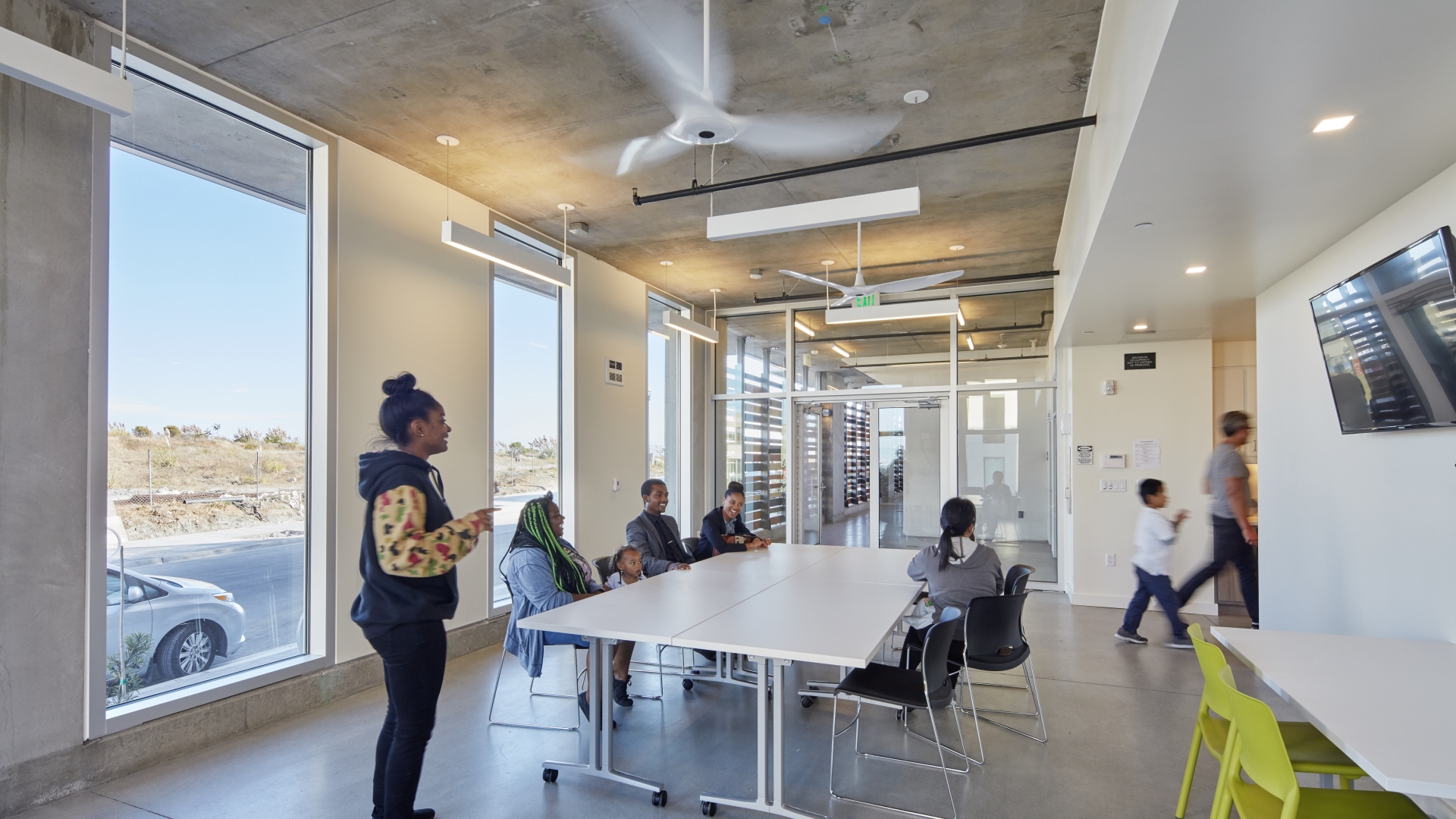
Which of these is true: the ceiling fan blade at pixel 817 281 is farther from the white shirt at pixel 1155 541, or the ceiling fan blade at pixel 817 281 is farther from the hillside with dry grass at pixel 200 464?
the hillside with dry grass at pixel 200 464

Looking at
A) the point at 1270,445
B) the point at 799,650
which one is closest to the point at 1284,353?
the point at 1270,445

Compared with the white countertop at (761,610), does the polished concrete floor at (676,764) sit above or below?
below

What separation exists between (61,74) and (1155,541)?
6.77 metres

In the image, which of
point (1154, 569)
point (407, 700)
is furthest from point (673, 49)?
point (1154, 569)

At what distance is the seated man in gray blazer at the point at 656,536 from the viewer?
4.79 m

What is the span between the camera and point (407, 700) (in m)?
2.57

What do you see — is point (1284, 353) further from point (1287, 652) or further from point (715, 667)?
point (715, 667)

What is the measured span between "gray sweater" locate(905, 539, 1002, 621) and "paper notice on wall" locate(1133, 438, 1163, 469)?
386 centimetres

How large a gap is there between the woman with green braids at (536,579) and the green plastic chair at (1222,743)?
102 inches

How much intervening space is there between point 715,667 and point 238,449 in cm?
314

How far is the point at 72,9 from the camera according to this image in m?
3.24

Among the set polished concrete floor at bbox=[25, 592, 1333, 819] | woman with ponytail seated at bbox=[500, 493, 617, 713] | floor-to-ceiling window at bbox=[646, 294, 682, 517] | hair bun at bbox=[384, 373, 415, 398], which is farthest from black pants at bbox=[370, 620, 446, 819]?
floor-to-ceiling window at bbox=[646, 294, 682, 517]

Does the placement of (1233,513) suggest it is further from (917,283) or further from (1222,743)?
(1222,743)

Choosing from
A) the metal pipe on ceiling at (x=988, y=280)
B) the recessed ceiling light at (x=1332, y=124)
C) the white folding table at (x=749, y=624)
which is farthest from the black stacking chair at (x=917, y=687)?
the metal pipe on ceiling at (x=988, y=280)
